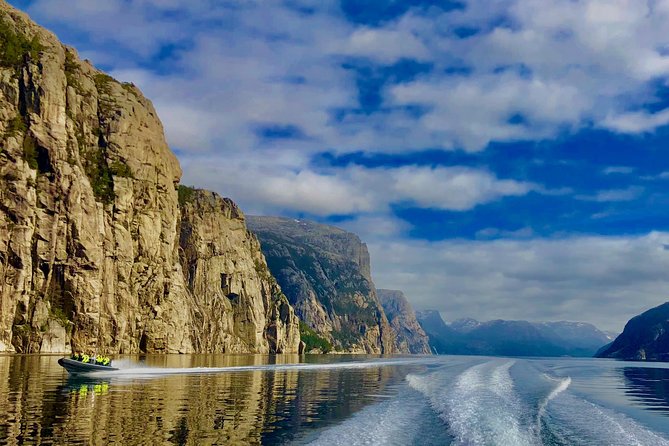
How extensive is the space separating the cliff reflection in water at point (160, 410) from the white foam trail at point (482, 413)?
6.54 m

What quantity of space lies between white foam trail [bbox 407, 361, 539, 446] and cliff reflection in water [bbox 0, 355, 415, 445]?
258 inches

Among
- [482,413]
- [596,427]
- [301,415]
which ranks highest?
[301,415]

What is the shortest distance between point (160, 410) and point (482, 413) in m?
22.2

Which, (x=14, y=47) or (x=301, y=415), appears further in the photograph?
(x=14, y=47)

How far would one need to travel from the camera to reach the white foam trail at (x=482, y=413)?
30000mm

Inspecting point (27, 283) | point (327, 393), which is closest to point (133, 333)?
point (27, 283)

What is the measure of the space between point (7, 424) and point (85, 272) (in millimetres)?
123676

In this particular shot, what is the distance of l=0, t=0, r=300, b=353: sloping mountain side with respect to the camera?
126688 millimetres

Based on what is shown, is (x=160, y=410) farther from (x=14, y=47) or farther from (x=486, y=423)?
(x=14, y=47)

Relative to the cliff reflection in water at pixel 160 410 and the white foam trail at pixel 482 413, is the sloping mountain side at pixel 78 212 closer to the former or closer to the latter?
the cliff reflection in water at pixel 160 410

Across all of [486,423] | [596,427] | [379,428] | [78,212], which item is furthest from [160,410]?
[78,212]

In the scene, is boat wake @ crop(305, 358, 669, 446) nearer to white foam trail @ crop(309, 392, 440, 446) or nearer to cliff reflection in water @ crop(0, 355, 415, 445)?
white foam trail @ crop(309, 392, 440, 446)

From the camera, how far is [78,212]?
143500 mm

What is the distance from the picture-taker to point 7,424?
2723cm
